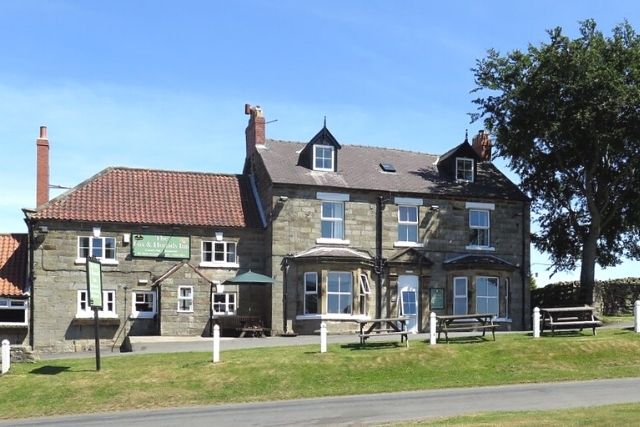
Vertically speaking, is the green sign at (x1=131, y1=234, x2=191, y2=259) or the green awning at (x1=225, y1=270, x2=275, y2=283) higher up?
the green sign at (x1=131, y1=234, x2=191, y2=259)

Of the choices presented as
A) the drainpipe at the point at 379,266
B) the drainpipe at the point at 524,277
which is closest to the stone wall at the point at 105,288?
the drainpipe at the point at 379,266

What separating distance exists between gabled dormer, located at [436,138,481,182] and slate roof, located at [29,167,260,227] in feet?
32.9

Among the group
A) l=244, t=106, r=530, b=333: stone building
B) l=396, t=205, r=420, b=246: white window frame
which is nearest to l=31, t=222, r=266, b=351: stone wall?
l=244, t=106, r=530, b=333: stone building

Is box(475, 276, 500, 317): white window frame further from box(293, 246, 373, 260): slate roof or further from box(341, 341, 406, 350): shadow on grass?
box(341, 341, 406, 350): shadow on grass

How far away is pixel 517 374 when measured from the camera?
23.6 meters

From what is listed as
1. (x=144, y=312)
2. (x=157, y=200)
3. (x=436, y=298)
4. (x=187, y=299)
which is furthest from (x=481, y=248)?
(x=144, y=312)

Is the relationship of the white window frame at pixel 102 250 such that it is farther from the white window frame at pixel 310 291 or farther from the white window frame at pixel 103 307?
the white window frame at pixel 310 291

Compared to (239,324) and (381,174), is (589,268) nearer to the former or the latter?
(381,174)

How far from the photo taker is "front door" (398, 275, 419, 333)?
123ft

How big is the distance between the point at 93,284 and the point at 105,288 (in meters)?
10.2

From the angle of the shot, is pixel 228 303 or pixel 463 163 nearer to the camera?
pixel 228 303

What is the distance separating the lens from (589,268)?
3984 centimetres

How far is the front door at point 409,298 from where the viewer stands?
3753 cm

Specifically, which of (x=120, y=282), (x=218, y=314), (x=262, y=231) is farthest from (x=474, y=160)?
(x=120, y=282)
